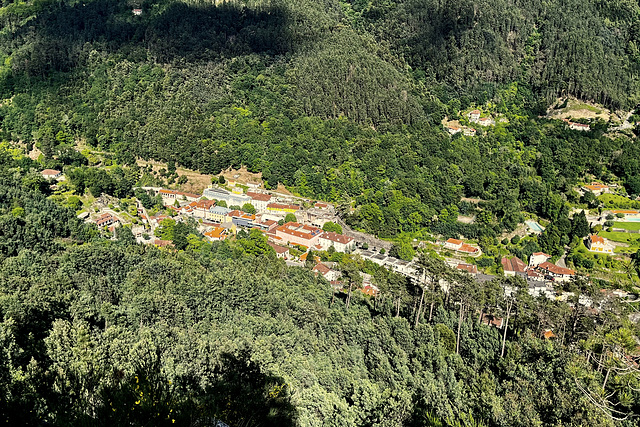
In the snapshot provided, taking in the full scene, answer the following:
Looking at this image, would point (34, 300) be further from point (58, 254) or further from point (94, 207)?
point (94, 207)

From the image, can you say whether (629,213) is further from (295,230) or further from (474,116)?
(295,230)

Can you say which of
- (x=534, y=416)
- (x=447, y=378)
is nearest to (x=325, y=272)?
(x=447, y=378)

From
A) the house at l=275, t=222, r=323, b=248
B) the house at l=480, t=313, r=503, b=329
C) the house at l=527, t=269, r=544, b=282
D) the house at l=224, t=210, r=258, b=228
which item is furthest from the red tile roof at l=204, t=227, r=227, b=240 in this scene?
the house at l=527, t=269, r=544, b=282

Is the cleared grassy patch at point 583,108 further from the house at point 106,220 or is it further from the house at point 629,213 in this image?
the house at point 106,220

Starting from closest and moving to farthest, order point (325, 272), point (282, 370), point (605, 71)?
1. point (282, 370)
2. point (325, 272)
3. point (605, 71)

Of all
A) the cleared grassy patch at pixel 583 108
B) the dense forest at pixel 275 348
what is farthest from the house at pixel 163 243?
the cleared grassy patch at pixel 583 108
